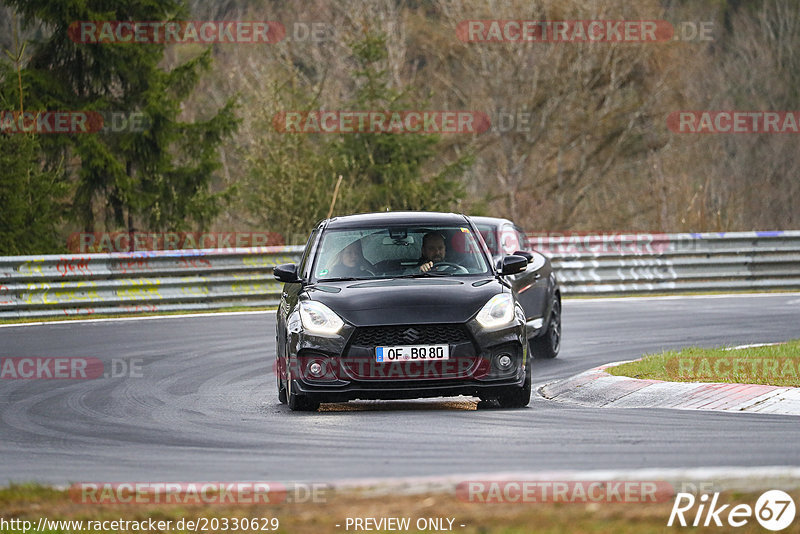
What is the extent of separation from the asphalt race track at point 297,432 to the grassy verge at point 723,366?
3.38 ft

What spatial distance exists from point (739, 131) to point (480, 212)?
17.2m

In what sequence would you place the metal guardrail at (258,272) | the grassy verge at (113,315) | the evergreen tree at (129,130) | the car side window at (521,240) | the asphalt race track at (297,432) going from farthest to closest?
the evergreen tree at (129,130) < the metal guardrail at (258,272) < the grassy verge at (113,315) < the car side window at (521,240) < the asphalt race track at (297,432)

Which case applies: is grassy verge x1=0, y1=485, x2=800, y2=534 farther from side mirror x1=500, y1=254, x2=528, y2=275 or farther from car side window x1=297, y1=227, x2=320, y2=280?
side mirror x1=500, y1=254, x2=528, y2=275

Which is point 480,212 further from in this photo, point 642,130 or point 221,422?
point 221,422

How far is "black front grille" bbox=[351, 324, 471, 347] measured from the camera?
10516mm

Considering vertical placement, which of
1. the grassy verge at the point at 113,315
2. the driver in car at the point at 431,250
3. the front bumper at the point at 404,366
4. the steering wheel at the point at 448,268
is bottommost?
the grassy verge at the point at 113,315

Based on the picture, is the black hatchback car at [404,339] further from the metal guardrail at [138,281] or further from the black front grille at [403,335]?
the metal guardrail at [138,281]

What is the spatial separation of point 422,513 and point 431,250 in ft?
18.8

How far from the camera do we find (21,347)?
56.5 feet

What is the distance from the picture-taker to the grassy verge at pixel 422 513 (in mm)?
5941

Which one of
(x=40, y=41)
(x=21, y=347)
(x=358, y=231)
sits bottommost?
(x=21, y=347)

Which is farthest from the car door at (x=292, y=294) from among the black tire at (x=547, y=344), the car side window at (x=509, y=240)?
the black tire at (x=547, y=344)

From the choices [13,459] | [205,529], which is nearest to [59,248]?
[13,459]

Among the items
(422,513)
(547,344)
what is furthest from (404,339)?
(547,344)
